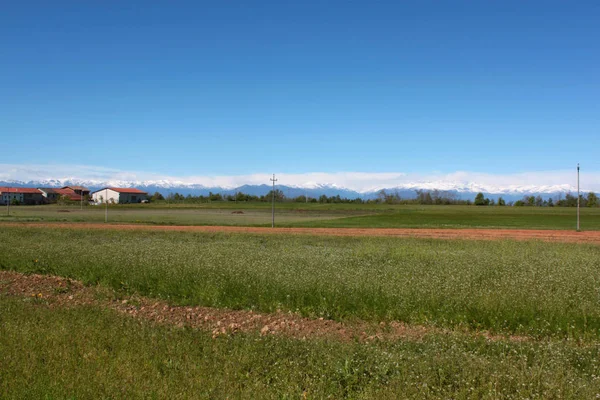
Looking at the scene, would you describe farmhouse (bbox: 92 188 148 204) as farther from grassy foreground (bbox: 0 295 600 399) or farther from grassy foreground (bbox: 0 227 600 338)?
grassy foreground (bbox: 0 295 600 399)

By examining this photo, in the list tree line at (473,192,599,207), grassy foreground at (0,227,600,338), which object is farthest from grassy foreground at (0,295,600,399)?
tree line at (473,192,599,207)

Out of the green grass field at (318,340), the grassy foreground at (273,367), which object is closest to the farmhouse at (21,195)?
the green grass field at (318,340)

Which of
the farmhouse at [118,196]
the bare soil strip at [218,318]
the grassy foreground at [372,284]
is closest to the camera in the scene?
the bare soil strip at [218,318]

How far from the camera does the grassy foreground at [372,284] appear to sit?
1141 cm

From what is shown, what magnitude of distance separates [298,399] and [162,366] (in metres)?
Answer: 2.56

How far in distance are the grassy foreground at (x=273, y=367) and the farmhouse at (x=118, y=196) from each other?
183296 mm

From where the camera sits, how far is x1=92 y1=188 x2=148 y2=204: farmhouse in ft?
605

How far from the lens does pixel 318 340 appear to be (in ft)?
30.3

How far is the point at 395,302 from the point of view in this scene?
12352 millimetres

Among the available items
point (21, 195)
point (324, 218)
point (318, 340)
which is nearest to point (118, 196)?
point (21, 195)

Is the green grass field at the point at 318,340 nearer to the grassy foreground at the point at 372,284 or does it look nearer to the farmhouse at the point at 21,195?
the grassy foreground at the point at 372,284

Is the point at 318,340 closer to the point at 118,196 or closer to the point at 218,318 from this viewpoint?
the point at 218,318

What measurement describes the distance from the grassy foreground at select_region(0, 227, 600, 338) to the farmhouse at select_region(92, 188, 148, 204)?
17224 centimetres

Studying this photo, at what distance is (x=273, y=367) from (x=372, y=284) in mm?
6977
